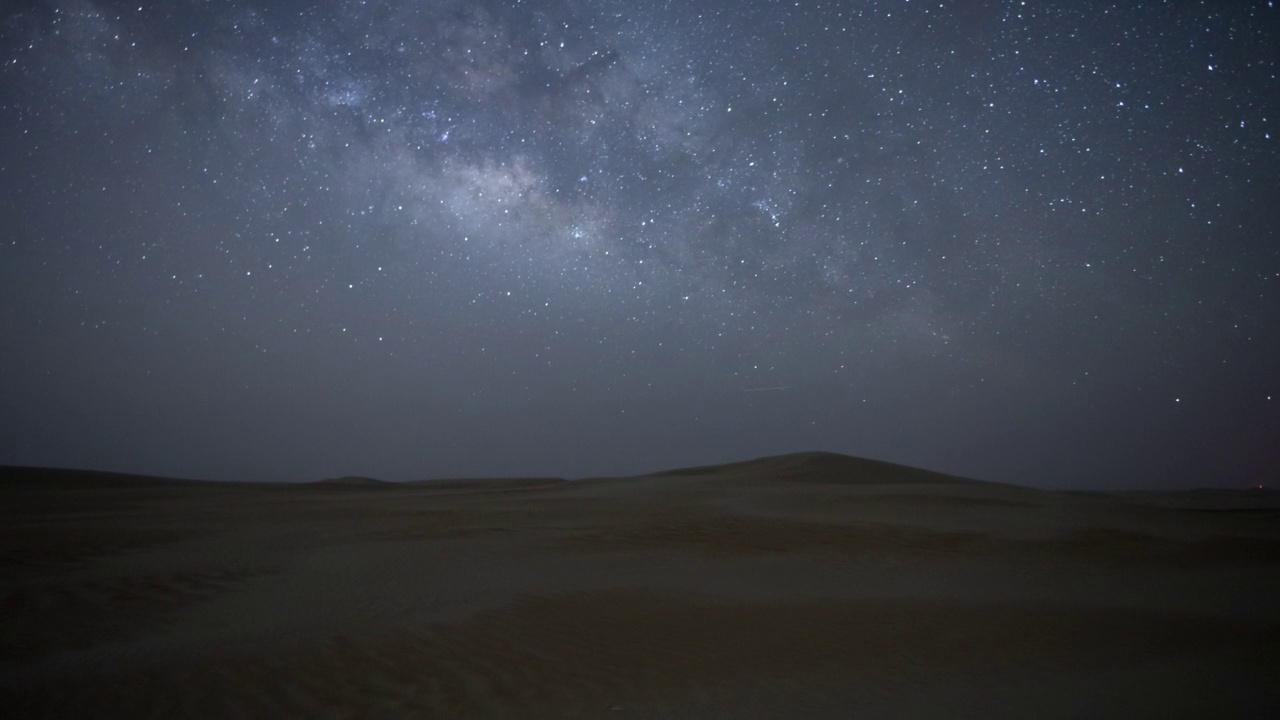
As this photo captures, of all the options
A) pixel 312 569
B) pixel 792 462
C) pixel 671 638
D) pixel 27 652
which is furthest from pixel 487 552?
pixel 792 462

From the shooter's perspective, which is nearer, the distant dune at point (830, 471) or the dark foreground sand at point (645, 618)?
the dark foreground sand at point (645, 618)

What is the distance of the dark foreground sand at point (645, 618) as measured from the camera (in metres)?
Result: 4.47

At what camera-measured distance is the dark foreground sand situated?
14.7ft

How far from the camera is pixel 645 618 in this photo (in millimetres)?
6227

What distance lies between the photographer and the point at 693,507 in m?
13.8

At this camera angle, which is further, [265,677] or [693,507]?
[693,507]

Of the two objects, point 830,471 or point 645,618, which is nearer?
point 645,618

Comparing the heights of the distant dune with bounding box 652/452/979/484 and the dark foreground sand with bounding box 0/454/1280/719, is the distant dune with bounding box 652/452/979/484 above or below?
above

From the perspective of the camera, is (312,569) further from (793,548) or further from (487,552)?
(793,548)

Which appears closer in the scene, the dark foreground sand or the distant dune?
the dark foreground sand

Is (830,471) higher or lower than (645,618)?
higher

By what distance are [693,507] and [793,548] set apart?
426cm

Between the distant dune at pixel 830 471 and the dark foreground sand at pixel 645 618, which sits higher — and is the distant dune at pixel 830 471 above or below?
above

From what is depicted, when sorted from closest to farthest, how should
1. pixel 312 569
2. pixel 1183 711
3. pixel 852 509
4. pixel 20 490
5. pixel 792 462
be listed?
pixel 1183 711, pixel 312 569, pixel 852 509, pixel 20 490, pixel 792 462
